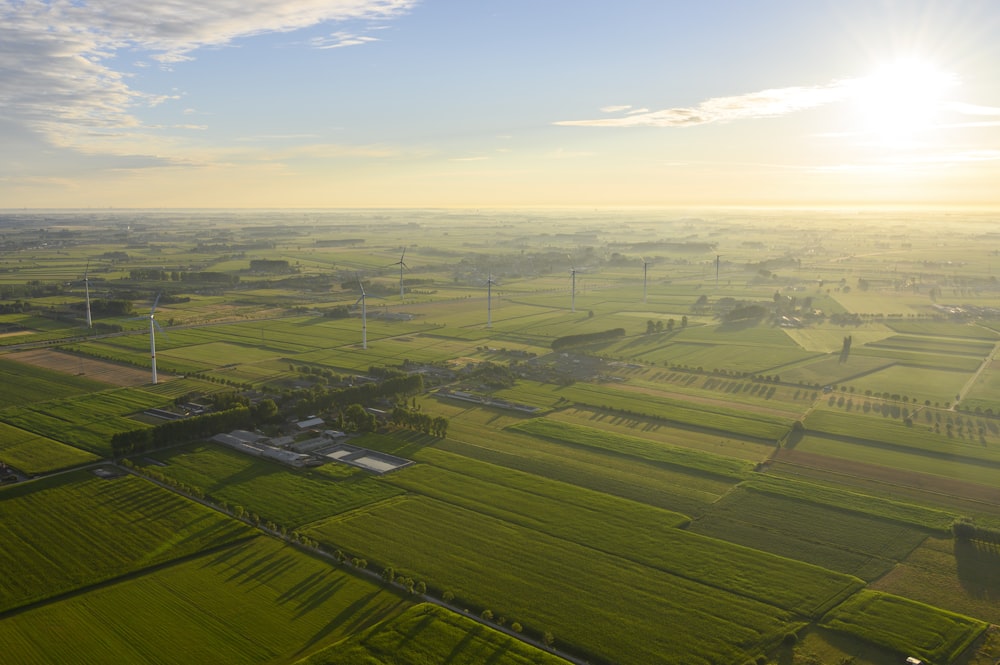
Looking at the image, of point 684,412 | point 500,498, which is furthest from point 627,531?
point 684,412

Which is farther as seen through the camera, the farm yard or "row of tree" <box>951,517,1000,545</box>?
"row of tree" <box>951,517,1000,545</box>

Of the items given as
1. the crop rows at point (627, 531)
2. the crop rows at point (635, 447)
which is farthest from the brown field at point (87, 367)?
the crop rows at point (635, 447)

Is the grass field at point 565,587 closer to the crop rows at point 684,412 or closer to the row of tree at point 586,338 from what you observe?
the crop rows at point 684,412

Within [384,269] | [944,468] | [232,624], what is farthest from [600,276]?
[232,624]

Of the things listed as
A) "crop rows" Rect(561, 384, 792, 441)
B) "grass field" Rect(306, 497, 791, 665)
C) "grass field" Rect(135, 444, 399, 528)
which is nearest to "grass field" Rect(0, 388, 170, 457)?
"grass field" Rect(135, 444, 399, 528)

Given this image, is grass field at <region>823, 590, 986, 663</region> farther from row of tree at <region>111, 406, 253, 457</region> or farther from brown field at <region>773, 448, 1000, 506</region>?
row of tree at <region>111, 406, 253, 457</region>

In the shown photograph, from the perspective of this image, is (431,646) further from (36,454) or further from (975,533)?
(36,454)
